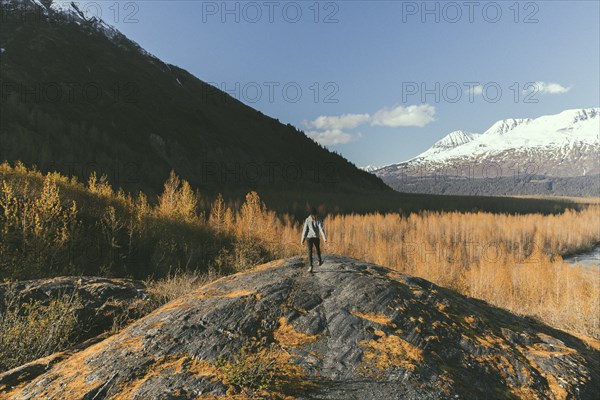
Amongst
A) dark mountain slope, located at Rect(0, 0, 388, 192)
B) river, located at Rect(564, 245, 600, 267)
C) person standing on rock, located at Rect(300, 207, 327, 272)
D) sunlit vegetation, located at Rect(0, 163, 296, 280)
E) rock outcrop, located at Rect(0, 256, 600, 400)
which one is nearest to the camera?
rock outcrop, located at Rect(0, 256, 600, 400)

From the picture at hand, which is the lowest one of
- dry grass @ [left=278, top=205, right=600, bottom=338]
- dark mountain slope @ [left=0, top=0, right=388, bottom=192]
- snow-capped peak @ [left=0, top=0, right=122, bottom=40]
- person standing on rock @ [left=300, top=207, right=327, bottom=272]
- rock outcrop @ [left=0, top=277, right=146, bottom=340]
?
dry grass @ [left=278, top=205, right=600, bottom=338]

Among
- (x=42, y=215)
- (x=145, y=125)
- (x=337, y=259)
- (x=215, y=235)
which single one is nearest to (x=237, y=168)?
(x=145, y=125)

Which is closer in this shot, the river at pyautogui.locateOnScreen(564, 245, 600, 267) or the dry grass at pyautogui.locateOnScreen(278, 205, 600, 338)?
the dry grass at pyautogui.locateOnScreen(278, 205, 600, 338)

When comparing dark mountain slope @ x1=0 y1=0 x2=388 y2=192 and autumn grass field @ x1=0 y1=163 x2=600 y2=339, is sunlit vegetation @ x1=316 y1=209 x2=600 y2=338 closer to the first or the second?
autumn grass field @ x1=0 y1=163 x2=600 y2=339

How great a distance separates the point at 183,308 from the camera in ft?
13.3

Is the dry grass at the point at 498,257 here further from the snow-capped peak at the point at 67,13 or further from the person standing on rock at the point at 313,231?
the snow-capped peak at the point at 67,13

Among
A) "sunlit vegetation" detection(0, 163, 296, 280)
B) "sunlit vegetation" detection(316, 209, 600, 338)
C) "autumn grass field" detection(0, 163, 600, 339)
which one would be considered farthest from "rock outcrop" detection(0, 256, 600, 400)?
"sunlit vegetation" detection(316, 209, 600, 338)

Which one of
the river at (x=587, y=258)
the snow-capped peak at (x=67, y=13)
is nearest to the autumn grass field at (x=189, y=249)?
the river at (x=587, y=258)

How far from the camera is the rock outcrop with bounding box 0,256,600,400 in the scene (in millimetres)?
2820

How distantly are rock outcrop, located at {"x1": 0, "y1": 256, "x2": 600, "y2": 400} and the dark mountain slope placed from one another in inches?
1121

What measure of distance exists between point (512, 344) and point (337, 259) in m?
2.72

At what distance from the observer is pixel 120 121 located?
4166 cm

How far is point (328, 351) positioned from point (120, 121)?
1808 inches

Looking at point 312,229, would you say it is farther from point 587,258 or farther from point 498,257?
point 587,258
